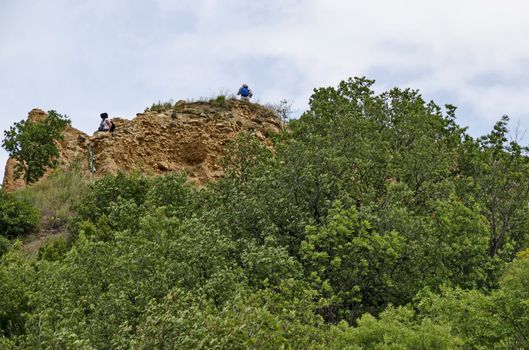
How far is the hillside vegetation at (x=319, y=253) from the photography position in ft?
50.1

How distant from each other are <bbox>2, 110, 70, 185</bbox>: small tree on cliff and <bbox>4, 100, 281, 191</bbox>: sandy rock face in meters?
2.02

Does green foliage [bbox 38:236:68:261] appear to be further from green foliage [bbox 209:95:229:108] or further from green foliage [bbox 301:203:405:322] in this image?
green foliage [bbox 209:95:229:108]

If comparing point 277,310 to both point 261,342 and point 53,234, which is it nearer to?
point 261,342

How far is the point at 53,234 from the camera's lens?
33.9 m

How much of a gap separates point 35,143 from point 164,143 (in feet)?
24.0

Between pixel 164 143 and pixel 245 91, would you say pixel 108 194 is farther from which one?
pixel 245 91

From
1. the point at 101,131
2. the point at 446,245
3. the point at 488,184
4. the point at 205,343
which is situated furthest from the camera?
the point at 101,131

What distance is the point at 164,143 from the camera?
41.6 m

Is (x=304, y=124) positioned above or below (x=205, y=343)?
above

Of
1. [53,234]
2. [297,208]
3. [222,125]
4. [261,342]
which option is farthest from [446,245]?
[222,125]

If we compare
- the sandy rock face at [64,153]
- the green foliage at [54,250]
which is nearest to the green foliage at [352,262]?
the green foliage at [54,250]

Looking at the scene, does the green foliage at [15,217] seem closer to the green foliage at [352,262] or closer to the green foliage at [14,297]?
the green foliage at [14,297]

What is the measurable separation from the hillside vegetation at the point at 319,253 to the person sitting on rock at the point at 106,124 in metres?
10.7

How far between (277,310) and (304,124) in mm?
10823
